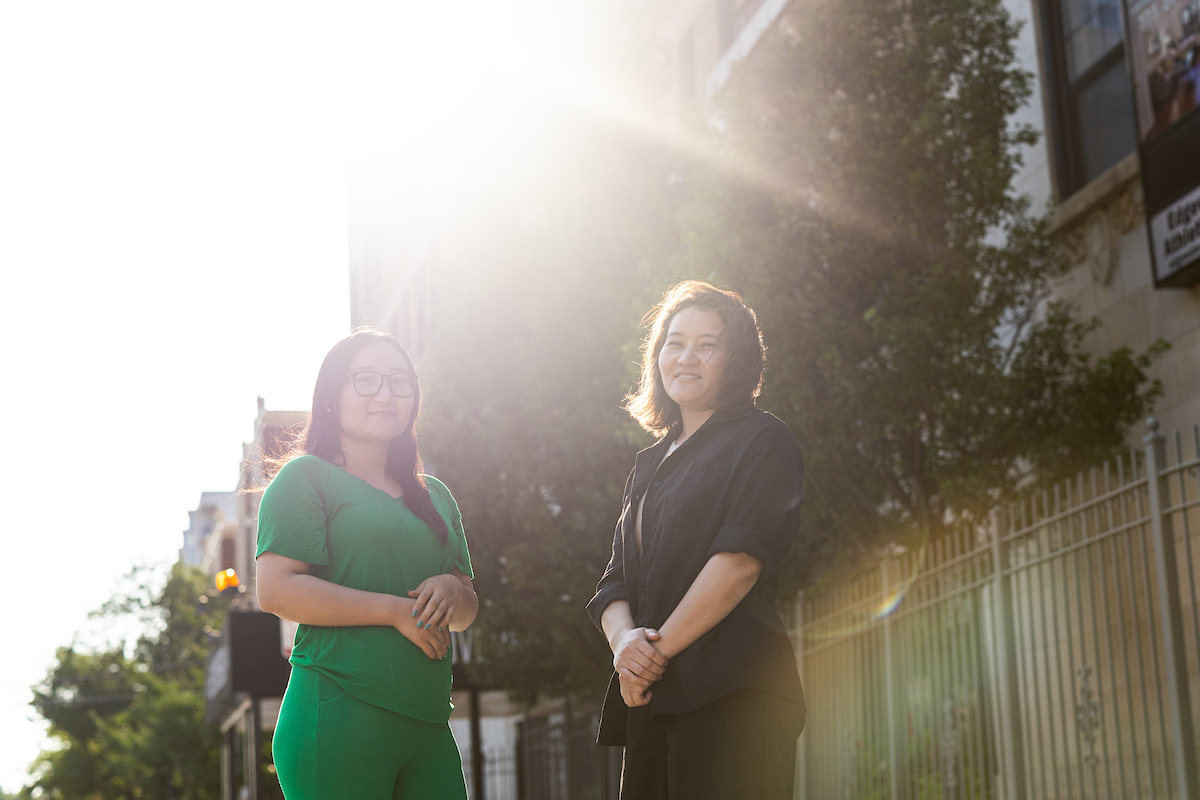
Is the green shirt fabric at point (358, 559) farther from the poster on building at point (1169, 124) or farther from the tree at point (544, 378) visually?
the tree at point (544, 378)

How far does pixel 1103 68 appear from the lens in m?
11.5

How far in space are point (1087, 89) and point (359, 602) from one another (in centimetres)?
1063

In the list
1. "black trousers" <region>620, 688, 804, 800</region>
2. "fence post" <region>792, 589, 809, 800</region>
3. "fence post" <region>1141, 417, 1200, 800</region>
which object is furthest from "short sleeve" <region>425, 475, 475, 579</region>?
"fence post" <region>792, 589, 809, 800</region>

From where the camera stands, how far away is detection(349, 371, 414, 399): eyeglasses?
11.5ft

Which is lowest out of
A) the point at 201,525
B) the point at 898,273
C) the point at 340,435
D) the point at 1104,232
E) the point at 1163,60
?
the point at 340,435

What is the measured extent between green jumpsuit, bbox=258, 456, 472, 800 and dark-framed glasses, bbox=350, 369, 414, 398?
26 centimetres

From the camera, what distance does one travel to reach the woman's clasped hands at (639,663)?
2928 mm

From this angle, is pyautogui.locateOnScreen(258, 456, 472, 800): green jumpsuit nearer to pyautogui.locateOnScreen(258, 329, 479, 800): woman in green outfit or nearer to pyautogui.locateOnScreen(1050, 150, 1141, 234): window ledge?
pyautogui.locateOnScreen(258, 329, 479, 800): woman in green outfit

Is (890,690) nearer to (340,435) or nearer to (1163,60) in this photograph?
(1163,60)

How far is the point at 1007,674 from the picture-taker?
7.26m

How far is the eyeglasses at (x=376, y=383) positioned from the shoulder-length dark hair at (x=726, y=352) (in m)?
0.71

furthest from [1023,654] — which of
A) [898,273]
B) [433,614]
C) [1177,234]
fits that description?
[433,614]

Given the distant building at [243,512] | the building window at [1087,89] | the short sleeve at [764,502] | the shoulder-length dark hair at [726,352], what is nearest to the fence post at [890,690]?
the distant building at [243,512]

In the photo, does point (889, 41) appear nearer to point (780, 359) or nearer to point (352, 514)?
point (780, 359)
